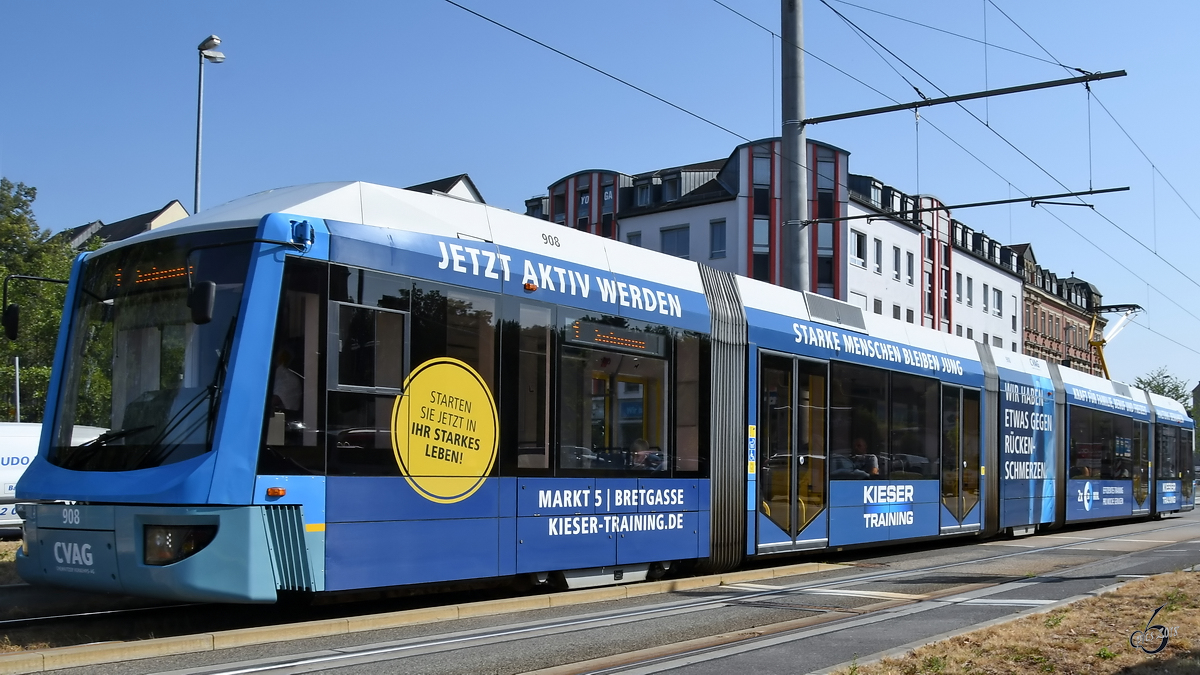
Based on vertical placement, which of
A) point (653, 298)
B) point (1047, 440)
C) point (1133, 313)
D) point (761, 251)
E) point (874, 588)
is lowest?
point (874, 588)

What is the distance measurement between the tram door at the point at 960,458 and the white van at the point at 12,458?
48.7 feet

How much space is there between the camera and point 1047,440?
22.8m

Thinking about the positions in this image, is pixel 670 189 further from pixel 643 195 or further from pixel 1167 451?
pixel 1167 451

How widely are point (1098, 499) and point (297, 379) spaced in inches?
841

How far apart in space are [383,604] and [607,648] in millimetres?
3033

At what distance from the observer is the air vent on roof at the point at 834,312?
15.3 m

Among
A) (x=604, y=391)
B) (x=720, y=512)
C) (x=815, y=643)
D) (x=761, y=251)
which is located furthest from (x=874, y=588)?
(x=761, y=251)

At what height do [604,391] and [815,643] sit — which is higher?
[604,391]

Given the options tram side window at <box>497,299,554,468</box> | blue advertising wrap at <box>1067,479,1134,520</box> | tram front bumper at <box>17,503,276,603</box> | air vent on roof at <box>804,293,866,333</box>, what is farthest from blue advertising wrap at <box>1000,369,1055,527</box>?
tram front bumper at <box>17,503,276,603</box>

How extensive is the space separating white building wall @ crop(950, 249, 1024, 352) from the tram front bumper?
60550 mm

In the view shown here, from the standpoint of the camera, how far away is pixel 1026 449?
21.6m

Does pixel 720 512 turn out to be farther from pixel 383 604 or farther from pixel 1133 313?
pixel 1133 313

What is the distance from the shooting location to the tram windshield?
8.40m

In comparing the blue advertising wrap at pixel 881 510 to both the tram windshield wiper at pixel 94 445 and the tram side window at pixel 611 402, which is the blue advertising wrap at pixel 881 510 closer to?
the tram side window at pixel 611 402
